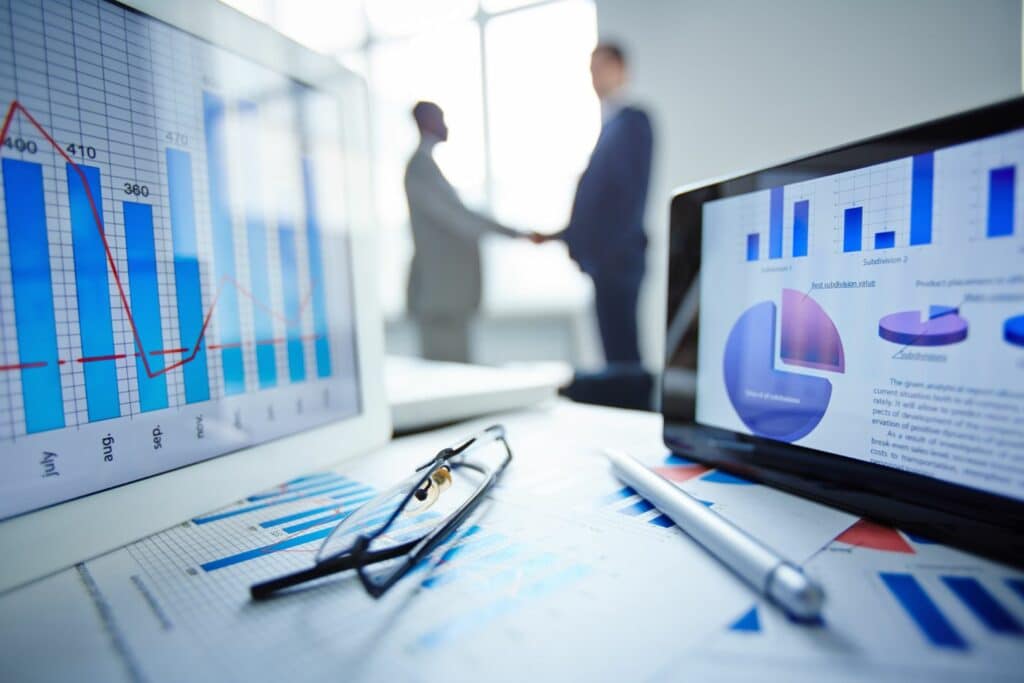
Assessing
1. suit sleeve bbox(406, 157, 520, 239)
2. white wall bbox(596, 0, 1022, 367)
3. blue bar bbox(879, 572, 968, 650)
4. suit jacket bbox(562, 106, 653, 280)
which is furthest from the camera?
suit jacket bbox(562, 106, 653, 280)

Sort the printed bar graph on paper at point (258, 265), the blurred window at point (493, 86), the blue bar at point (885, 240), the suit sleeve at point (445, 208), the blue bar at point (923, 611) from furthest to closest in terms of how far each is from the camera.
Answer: the blurred window at point (493, 86)
the suit sleeve at point (445, 208)
the printed bar graph on paper at point (258, 265)
the blue bar at point (885, 240)
the blue bar at point (923, 611)

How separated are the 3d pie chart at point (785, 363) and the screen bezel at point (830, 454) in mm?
19

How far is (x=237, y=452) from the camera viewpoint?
16.6 inches

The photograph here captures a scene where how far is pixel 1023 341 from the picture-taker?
0.27 m

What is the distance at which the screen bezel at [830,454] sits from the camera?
29 centimetres

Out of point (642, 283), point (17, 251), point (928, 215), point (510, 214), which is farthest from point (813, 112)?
point (17, 251)

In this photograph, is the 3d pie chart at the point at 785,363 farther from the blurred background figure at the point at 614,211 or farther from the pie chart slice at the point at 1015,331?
the blurred background figure at the point at 614,211

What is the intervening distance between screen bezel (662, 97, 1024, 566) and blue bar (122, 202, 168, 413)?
42cm

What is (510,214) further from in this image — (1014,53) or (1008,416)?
(1008,416)

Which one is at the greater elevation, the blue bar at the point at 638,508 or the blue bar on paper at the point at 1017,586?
the blue bar on paper at the point at 1017,586

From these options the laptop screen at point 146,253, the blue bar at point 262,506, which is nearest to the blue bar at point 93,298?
the laptop screen at point 146,253

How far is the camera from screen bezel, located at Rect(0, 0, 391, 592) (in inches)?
12.0

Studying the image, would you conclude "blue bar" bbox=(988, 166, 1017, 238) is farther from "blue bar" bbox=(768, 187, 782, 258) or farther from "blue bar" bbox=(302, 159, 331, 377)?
"blue bar" bbox=(302, 159, 331, 377)

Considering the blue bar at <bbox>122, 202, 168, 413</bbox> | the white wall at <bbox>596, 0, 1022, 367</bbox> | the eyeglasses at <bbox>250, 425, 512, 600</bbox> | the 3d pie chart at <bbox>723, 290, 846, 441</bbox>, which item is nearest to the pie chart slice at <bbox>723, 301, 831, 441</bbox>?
the 3d pie chart at <bbox>723, 290, 846, 441</bbox>
